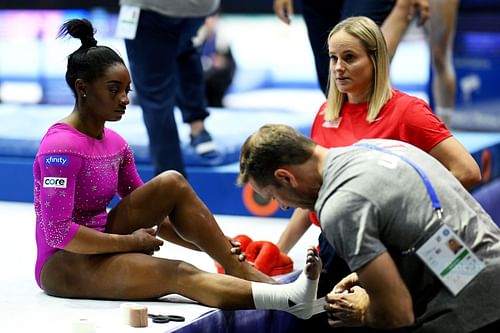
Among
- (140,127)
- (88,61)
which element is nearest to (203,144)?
(140,127)

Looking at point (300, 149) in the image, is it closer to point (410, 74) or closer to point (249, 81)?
point (410, 74)

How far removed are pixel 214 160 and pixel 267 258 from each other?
1.89m

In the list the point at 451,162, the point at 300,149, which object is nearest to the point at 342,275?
the point at 451,162

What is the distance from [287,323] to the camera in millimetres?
3391

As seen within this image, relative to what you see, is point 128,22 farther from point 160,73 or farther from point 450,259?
point 450,259

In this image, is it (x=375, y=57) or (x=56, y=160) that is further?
(x=375, y=57)

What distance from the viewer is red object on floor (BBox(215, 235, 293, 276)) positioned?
3.63 meters

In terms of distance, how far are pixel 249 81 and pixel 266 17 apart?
87cm

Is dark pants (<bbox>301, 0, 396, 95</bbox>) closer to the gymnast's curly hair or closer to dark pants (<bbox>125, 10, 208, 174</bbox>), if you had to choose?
dark pants (<bbox>125, 10, 208, 174</bbox>)

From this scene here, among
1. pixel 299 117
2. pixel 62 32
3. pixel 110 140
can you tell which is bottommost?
pixel 299 117

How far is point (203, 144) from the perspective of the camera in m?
5.46

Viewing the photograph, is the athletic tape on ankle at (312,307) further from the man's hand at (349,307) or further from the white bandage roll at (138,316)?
the white bandage roll at (138,316)

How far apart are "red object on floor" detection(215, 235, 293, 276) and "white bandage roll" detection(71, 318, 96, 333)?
778 millimetres

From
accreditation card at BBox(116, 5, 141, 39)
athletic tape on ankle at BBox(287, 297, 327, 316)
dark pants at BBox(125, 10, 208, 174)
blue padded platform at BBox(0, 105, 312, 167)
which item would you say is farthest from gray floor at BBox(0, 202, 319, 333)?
accreditation card at BBox(116, 5, 141, 39)
